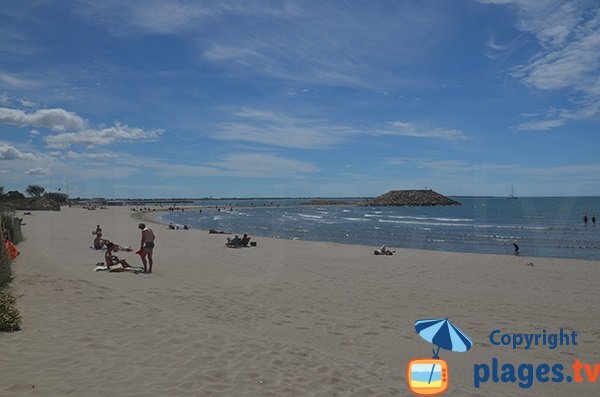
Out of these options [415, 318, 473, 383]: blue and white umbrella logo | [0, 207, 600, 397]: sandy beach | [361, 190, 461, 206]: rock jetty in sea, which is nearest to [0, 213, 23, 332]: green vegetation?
[0, 207, 600, 397]: sandy beach

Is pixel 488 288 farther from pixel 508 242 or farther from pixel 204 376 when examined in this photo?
pixel 508 242

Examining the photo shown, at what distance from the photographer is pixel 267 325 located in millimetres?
7746

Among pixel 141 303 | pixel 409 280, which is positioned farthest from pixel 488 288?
pixel 141 303

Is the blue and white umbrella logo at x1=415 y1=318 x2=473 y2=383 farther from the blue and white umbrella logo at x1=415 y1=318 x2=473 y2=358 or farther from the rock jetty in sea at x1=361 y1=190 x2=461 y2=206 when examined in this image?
the rock jetty in sea at x1=361 y1=190 x2=461 y2=206

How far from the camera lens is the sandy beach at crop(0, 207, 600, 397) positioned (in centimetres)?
497

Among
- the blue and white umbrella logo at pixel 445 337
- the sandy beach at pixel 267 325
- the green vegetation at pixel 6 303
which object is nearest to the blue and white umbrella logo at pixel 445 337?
the blue and white umbrella logo at pixel 445 337

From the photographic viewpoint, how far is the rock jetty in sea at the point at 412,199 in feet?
385

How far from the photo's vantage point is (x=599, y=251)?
2408 centimetres

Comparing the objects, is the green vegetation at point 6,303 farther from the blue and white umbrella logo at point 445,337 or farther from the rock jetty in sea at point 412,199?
the rock jetty in sea at point 412,199

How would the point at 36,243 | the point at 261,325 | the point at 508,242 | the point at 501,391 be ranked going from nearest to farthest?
1. the point at 501,391
2. the point at 261,325
3. the point at 36,243
4. the point at 508,242

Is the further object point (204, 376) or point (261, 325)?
point (261, 325)

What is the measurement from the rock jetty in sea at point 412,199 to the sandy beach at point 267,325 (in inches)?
4131

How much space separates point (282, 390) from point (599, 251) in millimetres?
25389

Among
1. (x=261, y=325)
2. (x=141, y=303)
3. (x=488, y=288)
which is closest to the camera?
(x=261, y=325)
